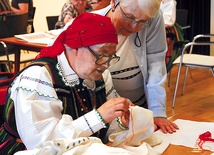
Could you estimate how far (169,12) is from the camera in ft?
13.8

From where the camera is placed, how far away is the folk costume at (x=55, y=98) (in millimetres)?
1227

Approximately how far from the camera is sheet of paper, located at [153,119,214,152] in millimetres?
1397

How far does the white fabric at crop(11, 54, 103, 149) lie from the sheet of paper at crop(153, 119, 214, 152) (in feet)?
1.02

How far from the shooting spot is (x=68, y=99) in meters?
1.37

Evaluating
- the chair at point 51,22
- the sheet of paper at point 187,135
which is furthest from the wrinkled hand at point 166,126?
the chair at point 51,22

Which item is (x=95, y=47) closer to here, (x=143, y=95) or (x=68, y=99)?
(x=68, y=99)

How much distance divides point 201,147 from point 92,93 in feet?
1.42

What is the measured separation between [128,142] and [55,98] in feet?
0.95

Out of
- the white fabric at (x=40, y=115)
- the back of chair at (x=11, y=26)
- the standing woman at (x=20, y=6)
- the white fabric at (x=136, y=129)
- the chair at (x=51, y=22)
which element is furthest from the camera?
the standing woman at (x=20, y=6)

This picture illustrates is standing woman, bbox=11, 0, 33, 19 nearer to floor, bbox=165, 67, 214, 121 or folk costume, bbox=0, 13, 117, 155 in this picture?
floor, bbox=165, 67, 214, 121

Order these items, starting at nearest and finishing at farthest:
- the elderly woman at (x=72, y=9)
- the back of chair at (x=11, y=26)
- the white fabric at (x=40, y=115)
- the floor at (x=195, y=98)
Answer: the white fabric at (x=40, y=115) < the floor at (x=195, y=98) < the back of chair at (x=11, y=26) < the elderly woman at (x=72, y=9)

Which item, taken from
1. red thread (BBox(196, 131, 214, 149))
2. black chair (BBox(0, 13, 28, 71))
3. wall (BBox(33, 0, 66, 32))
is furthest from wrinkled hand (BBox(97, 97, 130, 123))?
wall (BBox(33, 0, 66, 32))

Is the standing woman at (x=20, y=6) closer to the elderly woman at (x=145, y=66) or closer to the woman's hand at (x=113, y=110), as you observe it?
the elderly woman at (x=145, y=66)

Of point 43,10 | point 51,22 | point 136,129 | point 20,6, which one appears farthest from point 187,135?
point 43,10
